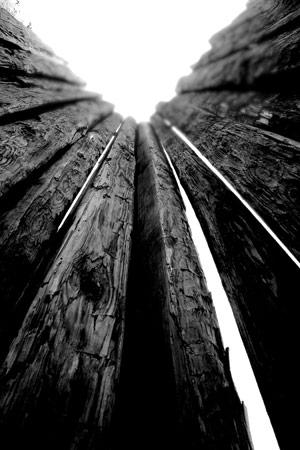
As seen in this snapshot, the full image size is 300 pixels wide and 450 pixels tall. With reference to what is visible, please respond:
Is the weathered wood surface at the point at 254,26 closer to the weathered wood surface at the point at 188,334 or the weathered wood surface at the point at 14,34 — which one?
the weathered wood surface at the point at 188,334

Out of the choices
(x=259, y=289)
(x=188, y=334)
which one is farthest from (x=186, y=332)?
(x=259, y=289)

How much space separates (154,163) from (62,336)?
1127 mm

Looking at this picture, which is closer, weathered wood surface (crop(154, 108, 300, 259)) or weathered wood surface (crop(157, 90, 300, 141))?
weathered wood surface (crop(154, 108, 300, 259))

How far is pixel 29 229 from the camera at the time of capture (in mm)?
757

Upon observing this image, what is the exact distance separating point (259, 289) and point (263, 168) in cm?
49

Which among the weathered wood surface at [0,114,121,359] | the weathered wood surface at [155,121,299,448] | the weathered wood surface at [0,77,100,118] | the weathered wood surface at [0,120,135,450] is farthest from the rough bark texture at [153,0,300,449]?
the weathered wood surface at [0,77,100,118]

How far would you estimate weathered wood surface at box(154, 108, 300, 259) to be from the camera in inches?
29.5

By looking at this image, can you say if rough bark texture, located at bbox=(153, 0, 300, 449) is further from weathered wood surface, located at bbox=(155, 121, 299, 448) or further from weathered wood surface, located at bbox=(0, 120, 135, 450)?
weathered wood surface, located at bbox=(0, 120, 135, 450)

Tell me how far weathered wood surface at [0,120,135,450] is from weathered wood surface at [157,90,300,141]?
2.78 feet

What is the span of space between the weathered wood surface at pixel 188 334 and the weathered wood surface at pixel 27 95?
Answer: 784 millimetres

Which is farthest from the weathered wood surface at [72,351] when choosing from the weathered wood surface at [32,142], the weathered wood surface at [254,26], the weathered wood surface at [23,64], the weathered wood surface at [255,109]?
the weathered wood surface at [254,26]

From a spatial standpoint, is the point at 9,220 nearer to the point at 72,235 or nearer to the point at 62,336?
the point at 72,235

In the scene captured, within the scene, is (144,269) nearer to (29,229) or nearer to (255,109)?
(29,229)

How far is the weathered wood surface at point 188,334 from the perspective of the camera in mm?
538
